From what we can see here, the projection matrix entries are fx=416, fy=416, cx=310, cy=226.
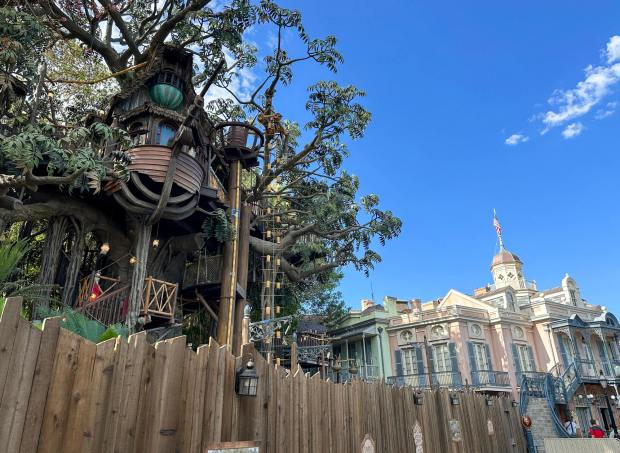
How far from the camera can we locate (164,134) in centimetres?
1302

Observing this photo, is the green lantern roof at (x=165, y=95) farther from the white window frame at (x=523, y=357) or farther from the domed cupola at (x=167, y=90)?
the white window frame at (x=523, y=357)

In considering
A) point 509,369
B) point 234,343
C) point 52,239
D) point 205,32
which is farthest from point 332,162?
point 509,369

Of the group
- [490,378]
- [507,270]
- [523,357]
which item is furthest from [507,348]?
[507,270]

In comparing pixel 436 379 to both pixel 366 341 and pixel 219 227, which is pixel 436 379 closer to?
pixel 366 341

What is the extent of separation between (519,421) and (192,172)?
11095 mm

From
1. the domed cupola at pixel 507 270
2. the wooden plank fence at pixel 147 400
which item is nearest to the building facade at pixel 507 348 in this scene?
the domed cupola at pixel 507 270

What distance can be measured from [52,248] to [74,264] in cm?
68

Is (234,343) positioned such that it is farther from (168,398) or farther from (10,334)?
(10,334)

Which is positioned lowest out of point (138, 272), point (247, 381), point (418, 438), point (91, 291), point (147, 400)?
point (418, 438)

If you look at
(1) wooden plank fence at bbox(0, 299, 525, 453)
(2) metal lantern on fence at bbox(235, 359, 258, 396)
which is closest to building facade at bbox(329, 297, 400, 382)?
(1) wooden plank fence at bbox(0, 299, 525, 453)

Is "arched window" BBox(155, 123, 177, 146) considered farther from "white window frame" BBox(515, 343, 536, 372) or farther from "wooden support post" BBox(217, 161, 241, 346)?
"white window frame" BBox(515, 343, 536, 372)

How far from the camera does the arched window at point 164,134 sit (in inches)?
504

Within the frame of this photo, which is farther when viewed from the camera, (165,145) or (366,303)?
(366,303)

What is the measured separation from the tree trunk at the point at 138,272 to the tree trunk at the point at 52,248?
6.24 ft
